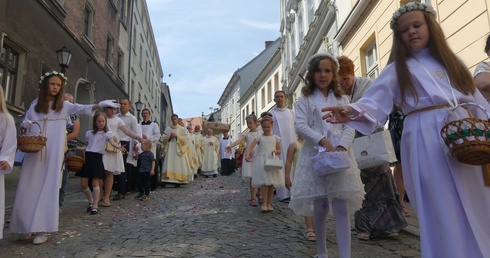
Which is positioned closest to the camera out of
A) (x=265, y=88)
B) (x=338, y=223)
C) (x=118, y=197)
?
(x=338, y=223)

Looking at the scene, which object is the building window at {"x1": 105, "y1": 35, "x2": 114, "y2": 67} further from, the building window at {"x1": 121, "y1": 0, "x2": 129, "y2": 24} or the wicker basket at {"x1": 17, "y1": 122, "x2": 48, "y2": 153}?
the wicker basket at {"x1": 17, "y1": 122, "x2": 48, "y2": 153}

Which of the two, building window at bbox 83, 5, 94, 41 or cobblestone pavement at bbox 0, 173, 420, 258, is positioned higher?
building window at bbox 83, 5, 94, 41

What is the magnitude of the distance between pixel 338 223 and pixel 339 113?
112 cm

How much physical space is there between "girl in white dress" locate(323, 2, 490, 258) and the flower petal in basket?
56cm

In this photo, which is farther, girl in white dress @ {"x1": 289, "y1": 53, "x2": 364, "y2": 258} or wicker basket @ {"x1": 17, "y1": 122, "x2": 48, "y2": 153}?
wicker basket @ {"x1": 17, "y1": 122, "x2": 48, "y2": 153}

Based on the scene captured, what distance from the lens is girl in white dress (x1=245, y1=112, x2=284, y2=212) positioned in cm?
639

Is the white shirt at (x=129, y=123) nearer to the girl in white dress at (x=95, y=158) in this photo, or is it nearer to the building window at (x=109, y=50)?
the girl in white dress at (x=95, y=158)

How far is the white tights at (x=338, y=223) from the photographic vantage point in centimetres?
308

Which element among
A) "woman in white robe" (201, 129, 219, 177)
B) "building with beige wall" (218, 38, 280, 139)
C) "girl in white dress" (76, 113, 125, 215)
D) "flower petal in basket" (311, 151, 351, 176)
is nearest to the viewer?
"flower petal in basket" (311, 151, 351, 176)

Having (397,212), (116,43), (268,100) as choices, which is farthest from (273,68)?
(397,212)

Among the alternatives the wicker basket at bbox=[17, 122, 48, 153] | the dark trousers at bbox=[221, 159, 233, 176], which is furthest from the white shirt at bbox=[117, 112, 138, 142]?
the dark trousers at bbox=[221, 159, 233, 176]

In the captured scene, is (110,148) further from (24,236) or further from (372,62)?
(372,62)

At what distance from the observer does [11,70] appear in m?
9.81

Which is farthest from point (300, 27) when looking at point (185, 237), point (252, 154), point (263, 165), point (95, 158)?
point (185, 237)
